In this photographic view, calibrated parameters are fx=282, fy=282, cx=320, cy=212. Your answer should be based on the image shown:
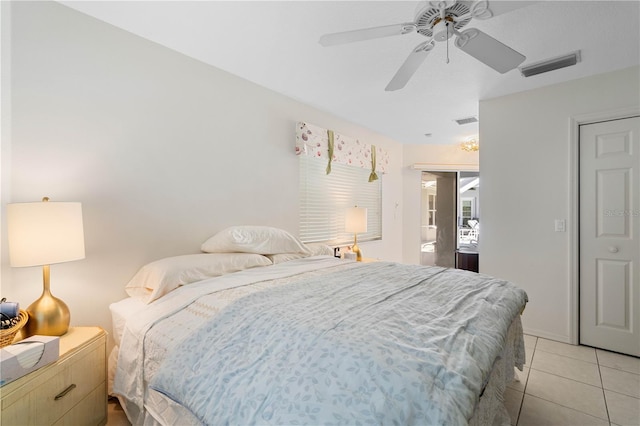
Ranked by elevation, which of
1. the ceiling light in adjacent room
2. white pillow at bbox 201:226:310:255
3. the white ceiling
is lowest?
white pillow at bbox 201:226:310:255

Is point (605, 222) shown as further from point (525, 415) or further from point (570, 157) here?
point (525, 415)

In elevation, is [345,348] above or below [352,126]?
below

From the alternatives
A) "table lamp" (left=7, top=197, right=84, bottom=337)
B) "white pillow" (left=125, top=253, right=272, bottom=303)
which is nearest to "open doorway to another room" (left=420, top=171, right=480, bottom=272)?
"white pillow" (left=125, top=253, right=272, bottom=303)

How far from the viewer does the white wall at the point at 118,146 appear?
162 cm

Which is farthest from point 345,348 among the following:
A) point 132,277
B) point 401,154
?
point 401,154

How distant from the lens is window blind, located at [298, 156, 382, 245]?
134 inches

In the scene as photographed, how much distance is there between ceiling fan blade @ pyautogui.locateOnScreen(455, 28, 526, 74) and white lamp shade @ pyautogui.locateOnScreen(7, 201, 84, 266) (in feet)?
7.37

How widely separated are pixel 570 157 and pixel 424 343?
9.31ft

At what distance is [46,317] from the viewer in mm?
1406

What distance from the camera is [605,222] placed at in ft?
8.48

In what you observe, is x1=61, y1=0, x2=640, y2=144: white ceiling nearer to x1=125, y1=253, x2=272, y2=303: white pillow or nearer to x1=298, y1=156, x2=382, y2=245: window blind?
x1=298, y1=156, x2=382, y2=245: window blind

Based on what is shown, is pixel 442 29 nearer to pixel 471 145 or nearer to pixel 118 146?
pixel 118 146

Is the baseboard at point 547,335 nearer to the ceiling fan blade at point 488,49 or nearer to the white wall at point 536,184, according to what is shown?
the white wall at point 536,184

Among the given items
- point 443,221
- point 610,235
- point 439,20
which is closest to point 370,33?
point 439,20
